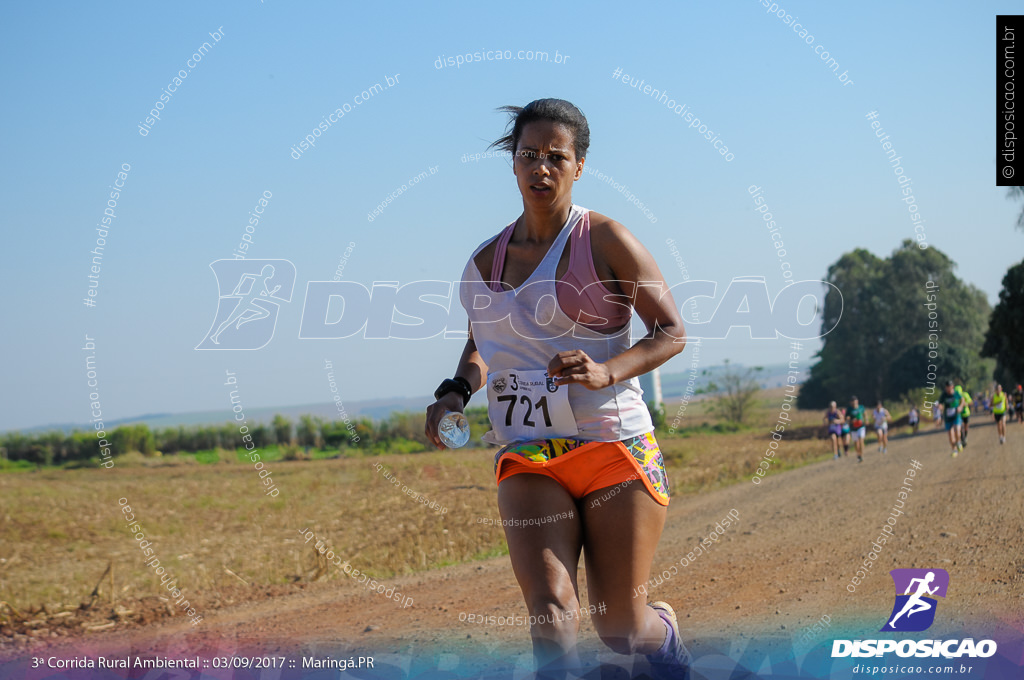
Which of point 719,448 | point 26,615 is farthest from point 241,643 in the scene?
point 719,448

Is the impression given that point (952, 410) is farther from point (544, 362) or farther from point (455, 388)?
point (544, 362)

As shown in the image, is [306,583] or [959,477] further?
[959,477]

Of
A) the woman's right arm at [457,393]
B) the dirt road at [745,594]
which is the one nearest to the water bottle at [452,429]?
the woman's right arm at [457,393]

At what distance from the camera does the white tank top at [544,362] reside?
270 centimetres

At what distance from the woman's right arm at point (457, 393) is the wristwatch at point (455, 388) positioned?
2 cm

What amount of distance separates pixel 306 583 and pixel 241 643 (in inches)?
98.1

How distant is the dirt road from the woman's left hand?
235 cm

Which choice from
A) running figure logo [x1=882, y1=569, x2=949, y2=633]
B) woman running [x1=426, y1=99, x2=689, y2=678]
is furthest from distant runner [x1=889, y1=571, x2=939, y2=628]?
woman running [x1=426, y1=99, x2=689, y2=678]

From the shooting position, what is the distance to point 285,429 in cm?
3284

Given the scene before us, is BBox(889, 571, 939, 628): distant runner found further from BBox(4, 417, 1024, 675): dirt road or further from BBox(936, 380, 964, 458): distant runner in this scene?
BBox(936, 380, 964, 458): distant runner

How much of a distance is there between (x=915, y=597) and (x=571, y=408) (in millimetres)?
3272

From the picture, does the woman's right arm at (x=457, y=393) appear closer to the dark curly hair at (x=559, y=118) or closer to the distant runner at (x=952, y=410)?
the dark curly hair at (x=559, y=118)

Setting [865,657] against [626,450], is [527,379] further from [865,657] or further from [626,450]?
[865,657]

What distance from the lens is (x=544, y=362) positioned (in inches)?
108
